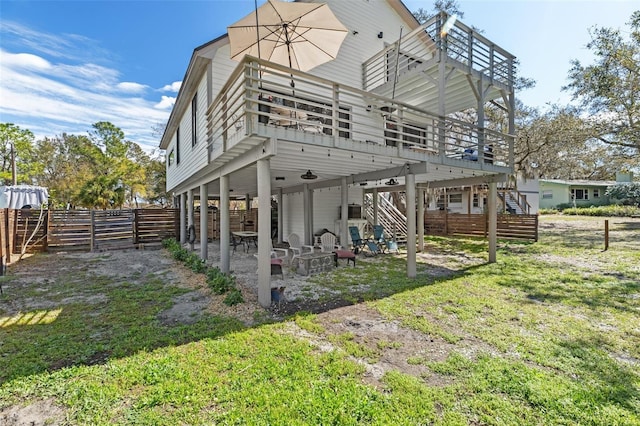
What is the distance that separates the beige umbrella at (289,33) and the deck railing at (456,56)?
82.5 inches

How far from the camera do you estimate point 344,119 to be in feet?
27.5

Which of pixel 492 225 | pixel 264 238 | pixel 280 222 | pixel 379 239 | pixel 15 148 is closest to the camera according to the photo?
pixel 264 238

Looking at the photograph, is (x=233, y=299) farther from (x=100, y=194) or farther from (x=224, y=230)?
(x=100, y=194)

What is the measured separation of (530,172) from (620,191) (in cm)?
1506

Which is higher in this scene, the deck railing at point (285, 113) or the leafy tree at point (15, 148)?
the leafy tree at point (15, 148)

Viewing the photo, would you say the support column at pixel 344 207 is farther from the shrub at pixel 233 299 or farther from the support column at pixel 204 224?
the shrub at pixel 233 299

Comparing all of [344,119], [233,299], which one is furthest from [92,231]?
[344,119]

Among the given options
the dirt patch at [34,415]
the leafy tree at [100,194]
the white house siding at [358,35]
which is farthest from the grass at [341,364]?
the leafy tree at [100,194]

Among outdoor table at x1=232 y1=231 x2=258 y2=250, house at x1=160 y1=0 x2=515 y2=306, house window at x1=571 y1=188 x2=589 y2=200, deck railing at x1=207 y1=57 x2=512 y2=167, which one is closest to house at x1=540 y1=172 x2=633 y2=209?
house window at x1=571 y1=188 x2=589 y2=200

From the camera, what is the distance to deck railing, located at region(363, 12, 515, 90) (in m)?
8.22

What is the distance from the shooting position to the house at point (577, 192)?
33750 mm

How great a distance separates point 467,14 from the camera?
20.6 metres

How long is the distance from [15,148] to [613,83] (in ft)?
143

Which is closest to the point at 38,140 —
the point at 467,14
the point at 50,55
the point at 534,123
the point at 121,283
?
the point at 50,55
